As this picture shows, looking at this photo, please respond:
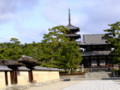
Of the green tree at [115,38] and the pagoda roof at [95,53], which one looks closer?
the green tree at [115,38]

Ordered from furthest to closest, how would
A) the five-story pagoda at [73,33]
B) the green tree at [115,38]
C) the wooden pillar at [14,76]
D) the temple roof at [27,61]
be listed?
the five-story pagoda at [73,33], the green tree at [115,38], the temple roof at [27,61], the wooden pillar at [14,76]

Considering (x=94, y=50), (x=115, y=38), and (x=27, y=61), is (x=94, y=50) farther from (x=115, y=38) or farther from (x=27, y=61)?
(x=27, y=61)

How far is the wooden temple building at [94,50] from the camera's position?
61.0m

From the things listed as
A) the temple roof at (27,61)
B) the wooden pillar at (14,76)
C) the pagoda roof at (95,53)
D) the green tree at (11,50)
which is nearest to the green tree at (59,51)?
the green tree at (11,50)

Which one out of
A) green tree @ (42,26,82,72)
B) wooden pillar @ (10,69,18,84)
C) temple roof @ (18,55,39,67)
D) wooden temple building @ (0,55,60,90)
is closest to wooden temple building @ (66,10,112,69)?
green tree @ (42,26,82,72)

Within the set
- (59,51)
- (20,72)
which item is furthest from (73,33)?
(20,72)

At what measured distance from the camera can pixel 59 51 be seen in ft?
169

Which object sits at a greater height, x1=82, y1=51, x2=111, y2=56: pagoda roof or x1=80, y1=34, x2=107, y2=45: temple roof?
x1=80, y1=34, x2=107, y2=45: temple roof

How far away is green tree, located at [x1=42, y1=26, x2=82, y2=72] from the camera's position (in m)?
48.8

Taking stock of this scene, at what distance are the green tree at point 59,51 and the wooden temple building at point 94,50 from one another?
10240 millimetres

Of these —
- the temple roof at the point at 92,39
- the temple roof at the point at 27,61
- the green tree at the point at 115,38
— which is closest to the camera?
the temple roof at the point at 27,61

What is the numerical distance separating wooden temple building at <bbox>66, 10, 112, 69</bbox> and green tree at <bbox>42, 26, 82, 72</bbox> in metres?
10.2

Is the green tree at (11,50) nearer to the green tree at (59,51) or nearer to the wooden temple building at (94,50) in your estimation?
the green tree at (59,51)

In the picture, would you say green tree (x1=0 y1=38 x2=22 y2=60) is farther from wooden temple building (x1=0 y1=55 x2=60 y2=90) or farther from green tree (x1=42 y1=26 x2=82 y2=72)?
wooden temple building (x1=0 y1=55 x2=60 y2=90)
